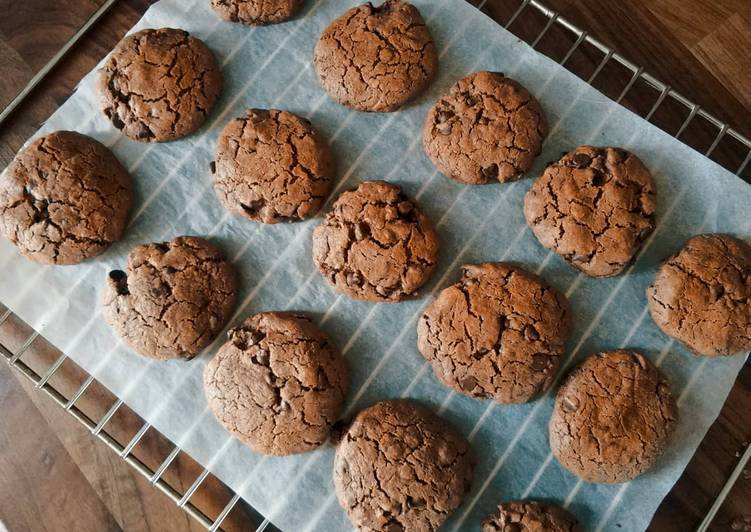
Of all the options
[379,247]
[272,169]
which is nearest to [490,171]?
[379,247]

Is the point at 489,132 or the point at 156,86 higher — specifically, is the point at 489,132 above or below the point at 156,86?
above

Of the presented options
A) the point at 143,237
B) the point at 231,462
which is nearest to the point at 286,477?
the point at 231,462

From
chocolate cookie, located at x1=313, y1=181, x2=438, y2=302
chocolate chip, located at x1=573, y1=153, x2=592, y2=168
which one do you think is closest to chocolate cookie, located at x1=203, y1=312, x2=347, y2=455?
chocolate cookie, located at x1=313, y1=181, x2=438, y2=302

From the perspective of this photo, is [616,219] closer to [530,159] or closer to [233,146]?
[530,159]

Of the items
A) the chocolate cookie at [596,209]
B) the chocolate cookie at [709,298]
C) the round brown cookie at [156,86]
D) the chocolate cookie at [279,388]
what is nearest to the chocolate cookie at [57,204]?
the round brown cookie at [156,86]

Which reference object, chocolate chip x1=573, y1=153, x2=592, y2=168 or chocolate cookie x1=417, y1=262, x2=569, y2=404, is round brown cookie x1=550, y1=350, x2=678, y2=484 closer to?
chocolate cookie x1=417, y1=262, x2=569, y2=404

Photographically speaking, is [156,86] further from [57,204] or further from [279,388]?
[279,388]

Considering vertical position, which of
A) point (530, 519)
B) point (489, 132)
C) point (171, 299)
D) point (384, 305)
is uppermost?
point (489, 132)
